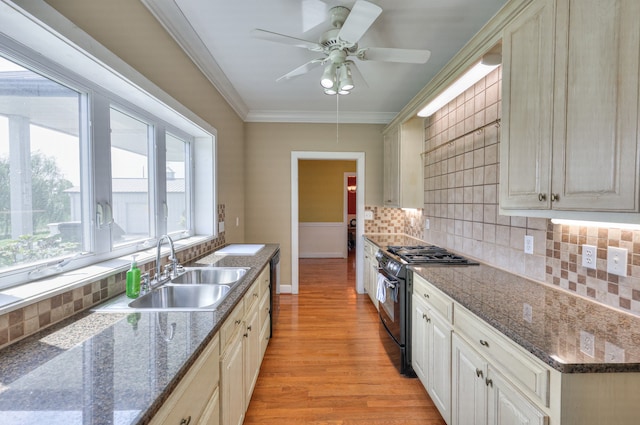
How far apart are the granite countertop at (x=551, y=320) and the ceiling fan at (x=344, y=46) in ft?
4.84

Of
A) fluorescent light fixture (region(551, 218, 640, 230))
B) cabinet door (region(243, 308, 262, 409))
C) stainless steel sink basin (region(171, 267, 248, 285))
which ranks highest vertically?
fluorescent light fixture (region(551, 218, 640, 230))

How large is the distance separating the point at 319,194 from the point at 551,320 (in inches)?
250

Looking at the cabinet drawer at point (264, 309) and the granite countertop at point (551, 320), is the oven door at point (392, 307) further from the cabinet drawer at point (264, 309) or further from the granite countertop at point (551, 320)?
the cabinet drawer at point (264, 309)

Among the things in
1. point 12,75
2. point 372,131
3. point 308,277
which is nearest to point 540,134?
point 12,75

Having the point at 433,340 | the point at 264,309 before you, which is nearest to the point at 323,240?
the point at 264,309

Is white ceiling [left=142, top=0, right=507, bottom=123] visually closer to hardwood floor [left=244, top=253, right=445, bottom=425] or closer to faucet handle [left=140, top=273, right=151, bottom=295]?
faucet handle [left=140, top=273, right=151, bottom=295]

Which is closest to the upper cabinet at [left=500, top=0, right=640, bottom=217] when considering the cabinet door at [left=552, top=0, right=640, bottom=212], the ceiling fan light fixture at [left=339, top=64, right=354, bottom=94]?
the cabinet door at [left=552, top=0, right=640, bottom=212]

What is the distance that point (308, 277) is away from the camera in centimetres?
526

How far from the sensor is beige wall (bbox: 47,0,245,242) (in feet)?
4.31

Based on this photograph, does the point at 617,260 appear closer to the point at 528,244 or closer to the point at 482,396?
the point at 528,244

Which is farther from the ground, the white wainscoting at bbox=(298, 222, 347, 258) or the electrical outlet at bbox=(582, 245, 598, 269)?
the electrical outlet at bbox=(582, 245, 598, 269)

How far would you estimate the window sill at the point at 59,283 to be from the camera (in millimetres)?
983

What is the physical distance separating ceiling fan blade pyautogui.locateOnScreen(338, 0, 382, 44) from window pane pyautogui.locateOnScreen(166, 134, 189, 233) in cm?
166

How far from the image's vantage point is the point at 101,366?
0.84 m
